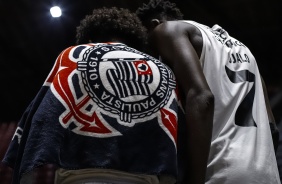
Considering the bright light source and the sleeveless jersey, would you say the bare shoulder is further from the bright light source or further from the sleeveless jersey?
the bright light source

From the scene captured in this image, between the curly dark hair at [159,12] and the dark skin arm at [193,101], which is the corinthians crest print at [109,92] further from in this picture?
the curly dark hair at [159,12]

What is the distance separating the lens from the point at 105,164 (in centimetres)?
96

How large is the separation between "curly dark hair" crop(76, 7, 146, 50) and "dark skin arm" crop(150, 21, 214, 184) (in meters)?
0.07

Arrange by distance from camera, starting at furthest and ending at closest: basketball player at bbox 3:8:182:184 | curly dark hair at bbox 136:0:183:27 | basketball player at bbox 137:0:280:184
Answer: curly dark hair at bbox 136:0:183:27
basketball player at bbox 137:0:280:184
basketball player at bbox 3:8:182:184

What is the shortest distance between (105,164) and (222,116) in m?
0.37

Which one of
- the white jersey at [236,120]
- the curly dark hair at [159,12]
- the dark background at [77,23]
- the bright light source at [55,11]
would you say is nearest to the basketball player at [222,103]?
the white jersey at [236,120]

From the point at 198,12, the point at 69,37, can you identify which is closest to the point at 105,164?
the point at 198,12

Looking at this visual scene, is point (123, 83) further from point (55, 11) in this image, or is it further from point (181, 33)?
point (55, 11)

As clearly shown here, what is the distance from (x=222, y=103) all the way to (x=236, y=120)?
5 cm

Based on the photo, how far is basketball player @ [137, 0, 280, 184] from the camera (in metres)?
1.10

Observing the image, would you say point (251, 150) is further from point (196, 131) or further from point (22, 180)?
point (22, 180)

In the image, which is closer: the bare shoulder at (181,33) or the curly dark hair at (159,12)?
the bare shoulder at (181,33)

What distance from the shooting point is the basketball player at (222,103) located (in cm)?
110

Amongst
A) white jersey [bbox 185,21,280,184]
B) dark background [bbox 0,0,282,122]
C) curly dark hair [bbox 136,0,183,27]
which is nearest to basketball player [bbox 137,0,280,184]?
white jersey [bbox 185,21,280,184]
